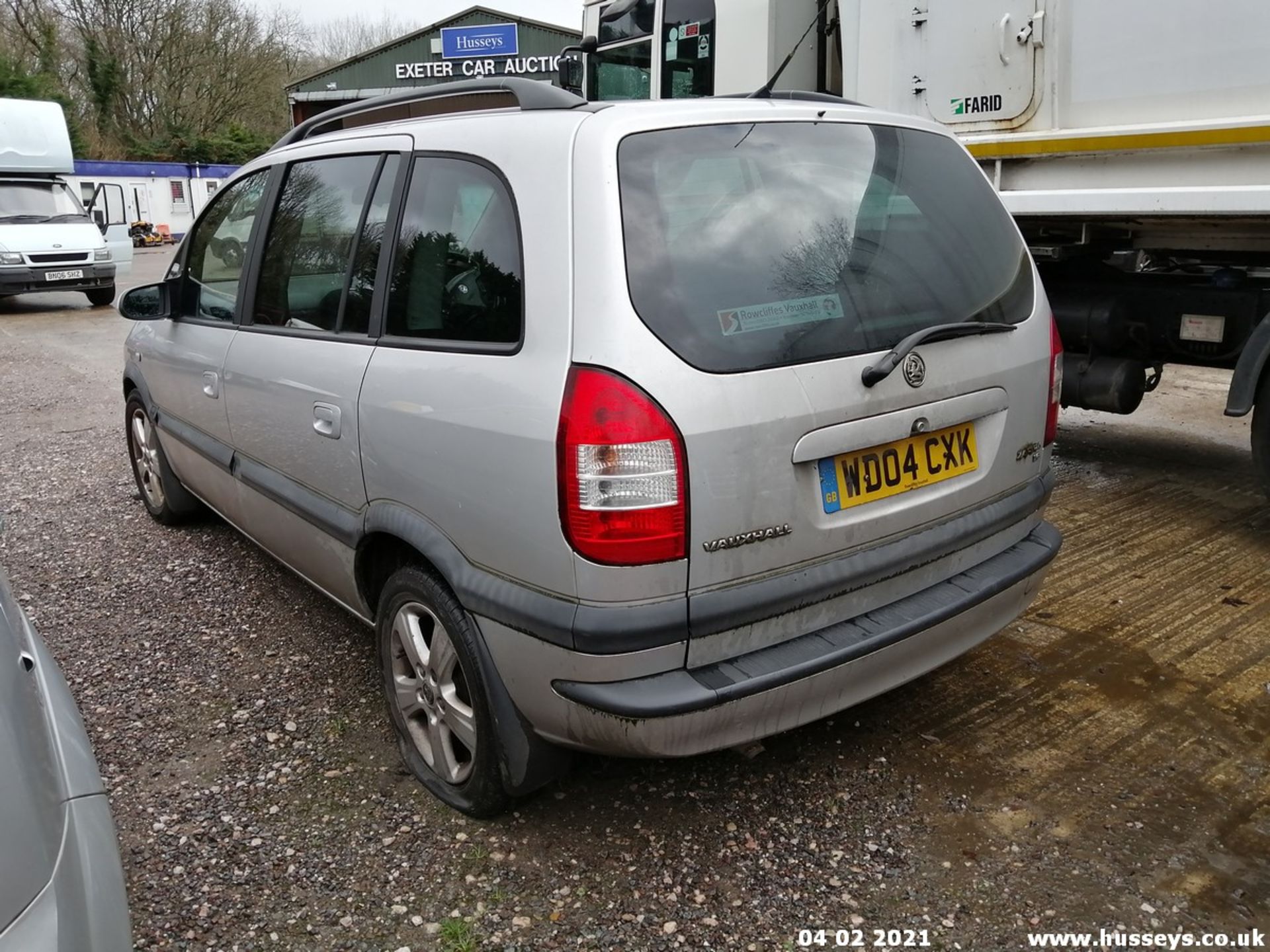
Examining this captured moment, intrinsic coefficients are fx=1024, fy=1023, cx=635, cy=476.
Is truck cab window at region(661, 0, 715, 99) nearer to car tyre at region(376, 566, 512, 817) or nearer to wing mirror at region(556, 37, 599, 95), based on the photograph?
wing mirror at region(556, 37, 599, 95)

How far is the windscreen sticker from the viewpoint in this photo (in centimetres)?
229

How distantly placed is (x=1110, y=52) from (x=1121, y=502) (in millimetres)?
2103

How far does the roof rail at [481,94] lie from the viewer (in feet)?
8.36

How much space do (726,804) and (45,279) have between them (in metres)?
16.0

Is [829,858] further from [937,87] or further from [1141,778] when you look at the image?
[937,87]

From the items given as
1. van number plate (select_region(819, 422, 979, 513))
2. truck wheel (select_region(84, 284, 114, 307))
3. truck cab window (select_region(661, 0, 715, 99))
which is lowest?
van number plate (select_region(819, 422, 979, 513))

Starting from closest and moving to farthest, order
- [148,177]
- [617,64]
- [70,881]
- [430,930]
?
1. [70,881]
2. [430,930]
3. [617,64]
4. [148,177]

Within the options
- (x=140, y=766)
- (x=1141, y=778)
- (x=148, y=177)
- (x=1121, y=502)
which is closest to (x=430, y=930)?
(x=140, y=766)

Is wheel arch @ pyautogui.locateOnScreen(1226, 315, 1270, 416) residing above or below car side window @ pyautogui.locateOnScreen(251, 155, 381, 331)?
below

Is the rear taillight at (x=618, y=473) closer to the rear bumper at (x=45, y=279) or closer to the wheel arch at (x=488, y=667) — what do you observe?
the wheel arch at (x=488, y=667)

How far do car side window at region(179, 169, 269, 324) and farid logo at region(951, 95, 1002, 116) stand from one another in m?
3.34

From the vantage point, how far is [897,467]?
99.3 inches

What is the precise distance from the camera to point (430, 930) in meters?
2.34

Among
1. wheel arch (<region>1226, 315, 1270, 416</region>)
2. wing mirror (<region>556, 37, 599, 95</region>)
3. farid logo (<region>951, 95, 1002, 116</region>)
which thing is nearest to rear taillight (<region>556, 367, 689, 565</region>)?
wheel arch (<region>1226, 315, 1270, 416</region>)
